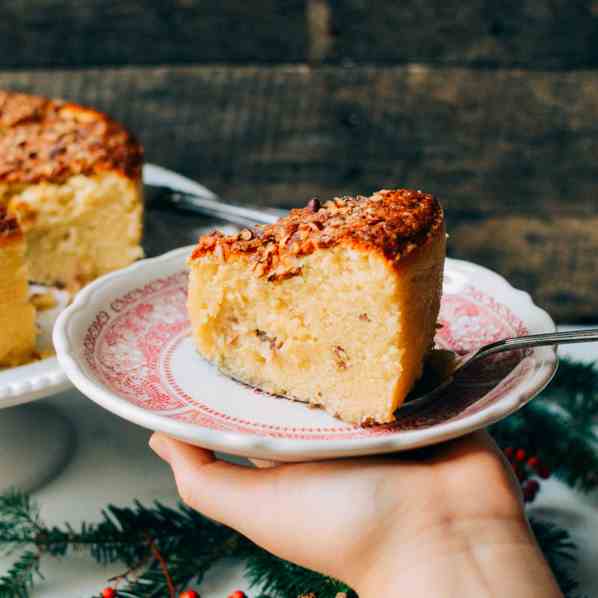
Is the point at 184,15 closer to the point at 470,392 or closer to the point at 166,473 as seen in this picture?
the point at 166,473

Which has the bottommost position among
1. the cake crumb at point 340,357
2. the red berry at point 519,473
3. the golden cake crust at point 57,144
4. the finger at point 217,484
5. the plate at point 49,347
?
the red berry at point 519,473

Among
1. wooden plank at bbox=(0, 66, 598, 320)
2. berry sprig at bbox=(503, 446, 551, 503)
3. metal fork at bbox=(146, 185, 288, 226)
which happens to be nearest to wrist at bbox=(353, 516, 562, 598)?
berry sprig at bbox=(503, 446, 551, 503)

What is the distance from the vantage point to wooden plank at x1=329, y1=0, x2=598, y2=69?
10.7ft

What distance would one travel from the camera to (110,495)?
1701 mm

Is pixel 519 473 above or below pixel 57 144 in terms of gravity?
below

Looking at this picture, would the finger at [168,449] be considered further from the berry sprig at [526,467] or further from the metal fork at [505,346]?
the berry sprig at [526,467]

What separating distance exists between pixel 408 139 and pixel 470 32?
1.57ft

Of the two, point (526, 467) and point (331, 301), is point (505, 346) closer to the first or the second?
point (331, 301)

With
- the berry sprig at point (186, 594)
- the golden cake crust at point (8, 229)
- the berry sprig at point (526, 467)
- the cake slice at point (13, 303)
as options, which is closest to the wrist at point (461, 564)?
the berry sprig at point (186, 594)

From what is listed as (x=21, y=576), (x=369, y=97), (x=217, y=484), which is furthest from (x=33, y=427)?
(x=369, y=97)

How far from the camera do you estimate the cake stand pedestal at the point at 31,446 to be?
171 centimetres

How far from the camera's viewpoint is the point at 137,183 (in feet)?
7.71

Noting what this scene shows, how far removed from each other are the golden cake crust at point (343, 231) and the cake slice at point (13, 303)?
570 mm

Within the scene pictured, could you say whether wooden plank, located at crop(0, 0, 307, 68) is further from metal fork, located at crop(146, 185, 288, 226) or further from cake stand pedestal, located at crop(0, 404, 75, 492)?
cake stand pedestal, located at crop(0, 404, 75, 492)
